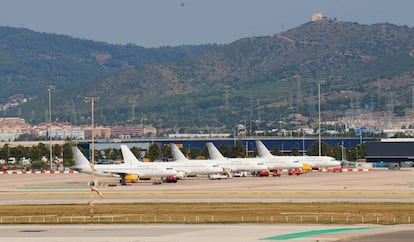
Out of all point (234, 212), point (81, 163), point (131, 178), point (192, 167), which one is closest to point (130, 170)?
point (131, 178)

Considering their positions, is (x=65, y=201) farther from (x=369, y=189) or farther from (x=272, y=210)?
(x=369, y=189)

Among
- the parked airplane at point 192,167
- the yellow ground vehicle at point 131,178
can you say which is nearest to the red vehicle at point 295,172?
the parked airplane at point 192,167

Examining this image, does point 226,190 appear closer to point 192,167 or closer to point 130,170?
point 130,170

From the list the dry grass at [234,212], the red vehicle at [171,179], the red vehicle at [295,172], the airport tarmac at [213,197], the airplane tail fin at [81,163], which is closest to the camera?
the airport tarmac at [213,197]

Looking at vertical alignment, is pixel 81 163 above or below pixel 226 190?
above

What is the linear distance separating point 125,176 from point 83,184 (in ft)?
20.6

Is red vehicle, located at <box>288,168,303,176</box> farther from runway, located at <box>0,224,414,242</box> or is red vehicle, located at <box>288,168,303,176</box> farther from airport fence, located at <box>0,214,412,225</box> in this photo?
runway, located at <box>0,224,414,242</box>

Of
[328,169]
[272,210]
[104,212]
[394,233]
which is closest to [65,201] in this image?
[104,212]

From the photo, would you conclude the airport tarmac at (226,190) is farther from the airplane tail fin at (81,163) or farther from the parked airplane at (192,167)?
the airplane tail fin at (81,163)

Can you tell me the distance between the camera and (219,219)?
87.2 meters

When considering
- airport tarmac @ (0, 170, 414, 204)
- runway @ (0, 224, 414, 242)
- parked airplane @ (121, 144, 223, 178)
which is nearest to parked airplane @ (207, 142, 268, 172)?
airport tarmac @ (0, 170, 414, 204)

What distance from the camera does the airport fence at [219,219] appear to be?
84.6 meters

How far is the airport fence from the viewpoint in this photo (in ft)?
278

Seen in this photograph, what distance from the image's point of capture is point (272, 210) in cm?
9569
